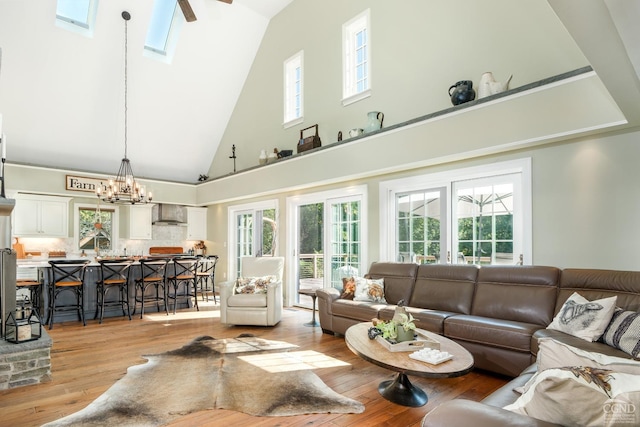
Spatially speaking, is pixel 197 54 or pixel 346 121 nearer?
pixel 346 121

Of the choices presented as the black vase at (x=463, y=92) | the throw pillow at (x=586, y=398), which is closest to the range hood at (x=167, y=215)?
the black vase at (x=463, y=92)

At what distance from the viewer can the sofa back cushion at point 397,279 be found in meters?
4.77

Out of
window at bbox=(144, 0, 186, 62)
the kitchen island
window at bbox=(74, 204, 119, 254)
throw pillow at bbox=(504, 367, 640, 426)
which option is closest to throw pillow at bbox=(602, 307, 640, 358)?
throw pillow at bbox=(504, 367, 640, 426)

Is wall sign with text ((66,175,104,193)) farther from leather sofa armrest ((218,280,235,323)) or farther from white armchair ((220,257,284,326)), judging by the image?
white armchair ((220,257,284,326))

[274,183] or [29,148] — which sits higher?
[29,148]

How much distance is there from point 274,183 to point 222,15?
3.44m

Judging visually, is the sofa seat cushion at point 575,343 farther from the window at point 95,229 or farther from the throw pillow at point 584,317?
the window at point 95,229

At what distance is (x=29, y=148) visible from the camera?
7.39 metres

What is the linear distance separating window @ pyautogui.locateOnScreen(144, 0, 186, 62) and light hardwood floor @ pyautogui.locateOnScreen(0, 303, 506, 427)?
16.8 ft

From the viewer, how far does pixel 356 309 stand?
4543mm

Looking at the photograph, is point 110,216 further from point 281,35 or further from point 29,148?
point 281,35

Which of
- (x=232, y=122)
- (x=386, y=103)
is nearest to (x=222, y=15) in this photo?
(x=232, y=122)

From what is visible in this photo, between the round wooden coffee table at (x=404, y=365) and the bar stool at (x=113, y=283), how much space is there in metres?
4.41

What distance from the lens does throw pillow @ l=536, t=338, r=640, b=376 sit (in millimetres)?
1481
